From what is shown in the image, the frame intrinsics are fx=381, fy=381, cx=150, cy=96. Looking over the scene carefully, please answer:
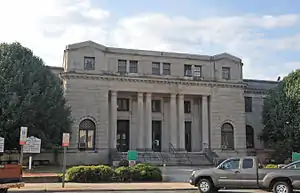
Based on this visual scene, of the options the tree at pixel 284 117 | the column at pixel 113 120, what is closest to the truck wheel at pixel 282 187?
the tree at pixel 284 117

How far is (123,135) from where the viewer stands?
4481 cm

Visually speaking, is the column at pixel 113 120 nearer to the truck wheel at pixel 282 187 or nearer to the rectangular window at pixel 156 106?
the rectangular window at pixel 156 106

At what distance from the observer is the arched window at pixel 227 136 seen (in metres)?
46.2

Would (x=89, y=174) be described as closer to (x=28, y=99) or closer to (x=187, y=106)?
(x=28, y=99)

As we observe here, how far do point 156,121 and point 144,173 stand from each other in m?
22.0

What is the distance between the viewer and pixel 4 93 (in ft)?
98.6

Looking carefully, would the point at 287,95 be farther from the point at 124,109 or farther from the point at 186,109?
the point at 124,109

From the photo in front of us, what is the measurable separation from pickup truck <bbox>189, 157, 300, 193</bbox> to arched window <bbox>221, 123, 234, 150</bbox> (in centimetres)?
2777

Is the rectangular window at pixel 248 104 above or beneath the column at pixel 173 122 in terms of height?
above

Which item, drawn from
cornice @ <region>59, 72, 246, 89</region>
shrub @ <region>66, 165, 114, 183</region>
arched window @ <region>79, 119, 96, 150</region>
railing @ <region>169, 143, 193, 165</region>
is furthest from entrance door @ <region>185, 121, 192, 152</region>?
shrub @ <region>66, 165, 114, 183</region>

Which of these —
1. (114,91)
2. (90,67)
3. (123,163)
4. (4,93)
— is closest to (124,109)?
(114,91)

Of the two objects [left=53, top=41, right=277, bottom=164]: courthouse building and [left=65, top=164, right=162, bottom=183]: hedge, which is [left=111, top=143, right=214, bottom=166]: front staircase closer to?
[left=53, top=41, right=277, bottom=164]: courthouse building

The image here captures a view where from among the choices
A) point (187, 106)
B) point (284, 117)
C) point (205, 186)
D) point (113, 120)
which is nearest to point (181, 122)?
point (187, 106)

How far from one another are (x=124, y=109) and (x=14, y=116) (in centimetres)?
1738
